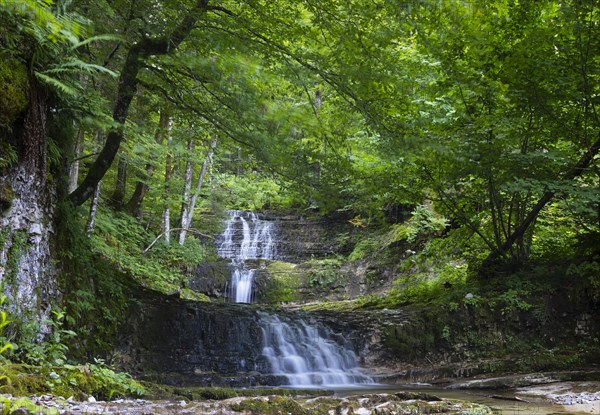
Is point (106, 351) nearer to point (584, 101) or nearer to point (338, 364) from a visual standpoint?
point (338, 364)

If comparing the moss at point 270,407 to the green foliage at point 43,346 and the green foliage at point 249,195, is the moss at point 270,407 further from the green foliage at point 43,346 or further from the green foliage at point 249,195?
the green foliage at point 249,195

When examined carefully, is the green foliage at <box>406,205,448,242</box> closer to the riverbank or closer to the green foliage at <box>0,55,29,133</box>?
the riverbank

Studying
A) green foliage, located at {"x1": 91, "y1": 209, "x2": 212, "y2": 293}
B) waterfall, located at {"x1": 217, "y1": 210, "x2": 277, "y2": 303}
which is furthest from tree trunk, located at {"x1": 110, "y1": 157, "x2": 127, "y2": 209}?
waterfall, located at {"x1": 217, "y1": 210, "x2": 277, "y2": 303}

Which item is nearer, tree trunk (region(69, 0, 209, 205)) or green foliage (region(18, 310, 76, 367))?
green foliage (region(18, 310, 76, 367))

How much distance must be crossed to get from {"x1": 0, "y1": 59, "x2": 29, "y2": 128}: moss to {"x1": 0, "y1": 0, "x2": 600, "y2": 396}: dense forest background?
0.02m

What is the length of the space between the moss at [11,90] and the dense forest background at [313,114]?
2cm

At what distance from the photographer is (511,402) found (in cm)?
562

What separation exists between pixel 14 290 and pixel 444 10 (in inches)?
225

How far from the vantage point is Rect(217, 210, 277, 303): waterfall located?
16.1m

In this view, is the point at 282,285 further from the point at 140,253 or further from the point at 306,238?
the point at 140,253

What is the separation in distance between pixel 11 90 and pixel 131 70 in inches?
76.6

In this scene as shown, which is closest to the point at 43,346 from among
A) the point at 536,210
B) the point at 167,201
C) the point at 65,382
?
the point at 65,382

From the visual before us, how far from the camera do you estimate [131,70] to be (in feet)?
21.0

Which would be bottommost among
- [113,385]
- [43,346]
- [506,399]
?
[506,399]
